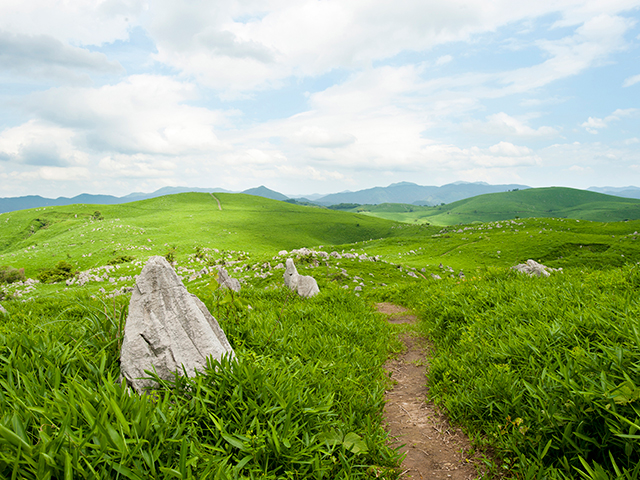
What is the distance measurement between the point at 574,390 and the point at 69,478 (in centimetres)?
484

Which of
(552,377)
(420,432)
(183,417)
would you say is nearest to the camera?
(183,417)

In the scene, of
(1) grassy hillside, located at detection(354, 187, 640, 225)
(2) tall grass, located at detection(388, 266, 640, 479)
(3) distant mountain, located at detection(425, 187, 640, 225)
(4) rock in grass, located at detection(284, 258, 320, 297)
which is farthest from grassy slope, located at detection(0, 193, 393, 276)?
(3) distant mountain, located at detection(425, 187, 640, 225)

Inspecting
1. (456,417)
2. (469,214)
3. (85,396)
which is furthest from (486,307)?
(469,214)

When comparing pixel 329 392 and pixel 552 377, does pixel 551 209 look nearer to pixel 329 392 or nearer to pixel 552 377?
pixel 552 377

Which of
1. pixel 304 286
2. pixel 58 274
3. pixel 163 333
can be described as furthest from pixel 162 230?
pixel 163 333

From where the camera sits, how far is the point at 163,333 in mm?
4207

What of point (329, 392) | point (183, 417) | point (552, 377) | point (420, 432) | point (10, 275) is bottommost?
point (10, 275)

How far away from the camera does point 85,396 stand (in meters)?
3.04

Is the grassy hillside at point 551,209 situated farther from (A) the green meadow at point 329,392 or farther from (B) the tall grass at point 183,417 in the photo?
(B) the tall grass at point 183,417

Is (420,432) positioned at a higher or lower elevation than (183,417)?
lower

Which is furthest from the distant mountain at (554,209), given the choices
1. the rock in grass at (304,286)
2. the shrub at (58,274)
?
the rock in grass at (304,286)

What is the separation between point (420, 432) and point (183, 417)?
3.31 m

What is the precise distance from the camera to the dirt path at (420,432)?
370 centimetres

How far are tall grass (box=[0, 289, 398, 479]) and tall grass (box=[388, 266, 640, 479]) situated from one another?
4.74ft
